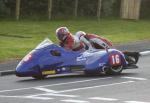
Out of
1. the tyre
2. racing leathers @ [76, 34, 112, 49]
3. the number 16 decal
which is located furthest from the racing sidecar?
the tyre

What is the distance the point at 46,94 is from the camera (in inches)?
611

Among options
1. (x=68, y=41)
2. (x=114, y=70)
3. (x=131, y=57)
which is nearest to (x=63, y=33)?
(x=68, y=41)

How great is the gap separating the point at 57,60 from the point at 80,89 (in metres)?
2.79

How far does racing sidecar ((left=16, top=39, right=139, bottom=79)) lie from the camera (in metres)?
18.6

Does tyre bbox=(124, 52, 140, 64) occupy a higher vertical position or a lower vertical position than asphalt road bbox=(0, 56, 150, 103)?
higher

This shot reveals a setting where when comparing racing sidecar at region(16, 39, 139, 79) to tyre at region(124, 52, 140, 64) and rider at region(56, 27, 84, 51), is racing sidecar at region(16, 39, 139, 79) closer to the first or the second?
rider at region(56, 27, 84, 51)

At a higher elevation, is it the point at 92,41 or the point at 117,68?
the point at 92,41

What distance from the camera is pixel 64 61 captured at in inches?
743

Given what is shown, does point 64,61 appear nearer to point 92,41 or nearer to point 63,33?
point 63,33

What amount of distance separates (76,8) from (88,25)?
550 centimetres

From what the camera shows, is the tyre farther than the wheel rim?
Yes

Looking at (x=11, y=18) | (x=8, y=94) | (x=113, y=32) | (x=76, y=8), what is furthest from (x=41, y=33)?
(x=8, y=94)

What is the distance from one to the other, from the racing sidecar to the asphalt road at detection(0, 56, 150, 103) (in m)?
0.25

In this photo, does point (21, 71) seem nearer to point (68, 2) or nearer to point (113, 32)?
point (113, 32)
